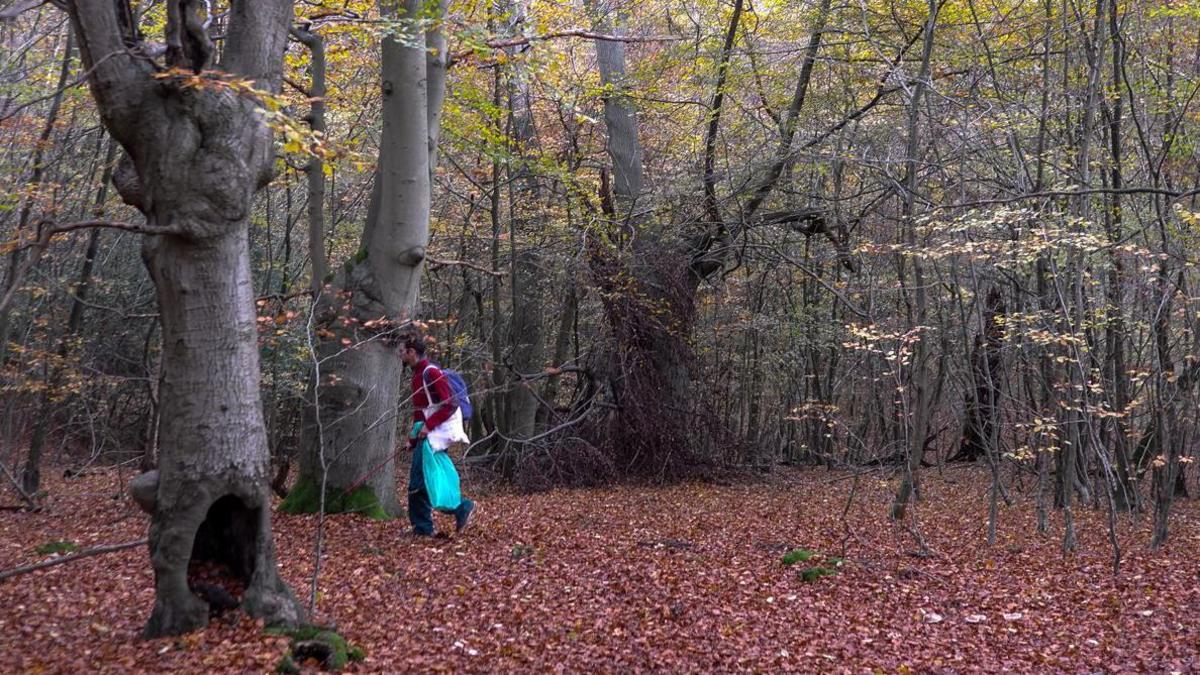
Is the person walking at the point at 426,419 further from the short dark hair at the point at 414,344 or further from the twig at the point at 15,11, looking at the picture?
the twig at the point at 15,11

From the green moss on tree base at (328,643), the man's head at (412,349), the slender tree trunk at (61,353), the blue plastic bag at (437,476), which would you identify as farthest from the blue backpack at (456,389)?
the slender tree trunk at (61,353)

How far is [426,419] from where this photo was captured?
7207 millimetres

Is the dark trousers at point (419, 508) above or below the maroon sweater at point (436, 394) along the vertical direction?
below

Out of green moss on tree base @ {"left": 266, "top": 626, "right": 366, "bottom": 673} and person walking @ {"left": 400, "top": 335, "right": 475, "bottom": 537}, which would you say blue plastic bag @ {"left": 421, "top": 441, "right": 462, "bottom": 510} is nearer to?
person walking @ {"left": 400, "top": 335, "right": 475, "bottom": 537}

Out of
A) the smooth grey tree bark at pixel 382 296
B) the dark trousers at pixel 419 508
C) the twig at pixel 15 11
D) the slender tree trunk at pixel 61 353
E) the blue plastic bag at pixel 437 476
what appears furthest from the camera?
the slender tree trunk at pixel 61 353

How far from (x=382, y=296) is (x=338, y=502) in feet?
5.97

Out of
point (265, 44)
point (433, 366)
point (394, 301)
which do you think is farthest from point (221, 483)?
point (394, 301)

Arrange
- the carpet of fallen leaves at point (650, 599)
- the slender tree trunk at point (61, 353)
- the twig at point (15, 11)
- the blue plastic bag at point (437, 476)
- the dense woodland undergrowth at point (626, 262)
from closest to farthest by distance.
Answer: the twig at point (15, 11)
the dense woodland undergrowth at point (626, 262)
the carpet of fallen leaves at point (650, 599)
the blue plastic bag at point (437, 476)
the slender tree trunk at point (61, 353)

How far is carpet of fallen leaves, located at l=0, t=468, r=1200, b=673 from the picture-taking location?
4.81 m

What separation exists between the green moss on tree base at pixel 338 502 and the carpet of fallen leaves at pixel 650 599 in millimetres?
147

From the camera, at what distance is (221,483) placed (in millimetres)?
4293

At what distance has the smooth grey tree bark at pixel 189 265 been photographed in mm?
4207

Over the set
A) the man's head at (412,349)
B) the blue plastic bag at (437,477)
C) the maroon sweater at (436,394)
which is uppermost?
the man's head at (412,349)

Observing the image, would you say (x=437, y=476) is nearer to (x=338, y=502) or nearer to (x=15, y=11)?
(x=338, y=502)
